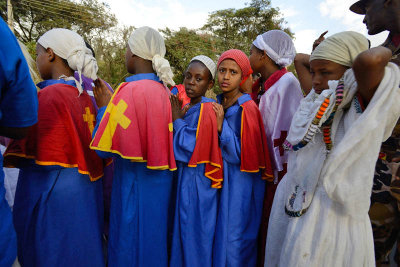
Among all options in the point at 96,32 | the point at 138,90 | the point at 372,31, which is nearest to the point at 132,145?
the point at 138,90

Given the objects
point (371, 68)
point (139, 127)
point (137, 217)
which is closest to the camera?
point (371, 68)

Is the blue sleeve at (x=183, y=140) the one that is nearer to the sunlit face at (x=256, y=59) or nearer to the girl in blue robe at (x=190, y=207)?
the girl in blue robe at (x=190, y=207)

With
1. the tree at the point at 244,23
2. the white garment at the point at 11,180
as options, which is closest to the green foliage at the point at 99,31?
the tree at the point at 244,23

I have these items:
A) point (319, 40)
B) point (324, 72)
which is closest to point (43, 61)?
point (324, 72)

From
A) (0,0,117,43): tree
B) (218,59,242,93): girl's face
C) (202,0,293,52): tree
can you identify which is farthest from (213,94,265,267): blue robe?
(202,0,293,52): tree

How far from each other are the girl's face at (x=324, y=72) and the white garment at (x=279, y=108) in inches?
25.9

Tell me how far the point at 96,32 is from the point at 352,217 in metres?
19.5

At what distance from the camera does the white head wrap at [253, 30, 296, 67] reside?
254 centimetres

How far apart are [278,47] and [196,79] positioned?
102 centimetres

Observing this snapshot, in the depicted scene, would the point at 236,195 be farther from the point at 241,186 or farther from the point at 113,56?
the point at 113,56

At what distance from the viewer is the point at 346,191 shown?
1221mm

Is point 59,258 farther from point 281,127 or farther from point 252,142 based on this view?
point 281,127

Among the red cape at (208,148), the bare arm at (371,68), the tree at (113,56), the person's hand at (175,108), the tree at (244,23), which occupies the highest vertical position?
the tree at (244,23)

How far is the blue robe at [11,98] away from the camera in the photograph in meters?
1.06
